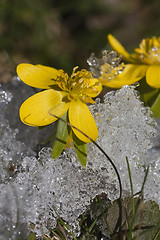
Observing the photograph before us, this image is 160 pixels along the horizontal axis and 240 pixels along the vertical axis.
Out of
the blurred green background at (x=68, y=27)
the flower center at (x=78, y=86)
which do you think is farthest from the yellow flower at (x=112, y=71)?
the blurred green background at (x=68, y=27)

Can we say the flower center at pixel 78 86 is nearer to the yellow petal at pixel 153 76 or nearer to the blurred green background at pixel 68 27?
the yellow petal at pixel 153 76

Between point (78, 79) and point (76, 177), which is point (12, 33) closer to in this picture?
point (78, 79)

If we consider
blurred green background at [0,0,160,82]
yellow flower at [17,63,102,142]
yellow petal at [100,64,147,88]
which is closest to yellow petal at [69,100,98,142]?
yellow flower at [17,63,102,142]

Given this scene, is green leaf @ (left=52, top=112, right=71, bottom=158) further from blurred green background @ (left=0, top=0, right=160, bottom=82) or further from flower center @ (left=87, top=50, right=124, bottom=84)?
blurred green background @ (left=0, top=0, right=160, bottom=82)

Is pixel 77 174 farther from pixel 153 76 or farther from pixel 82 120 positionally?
pixel 153 76

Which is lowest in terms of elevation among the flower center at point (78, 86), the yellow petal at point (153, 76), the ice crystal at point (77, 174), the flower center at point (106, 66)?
the ice crystal at point (77, 174)
